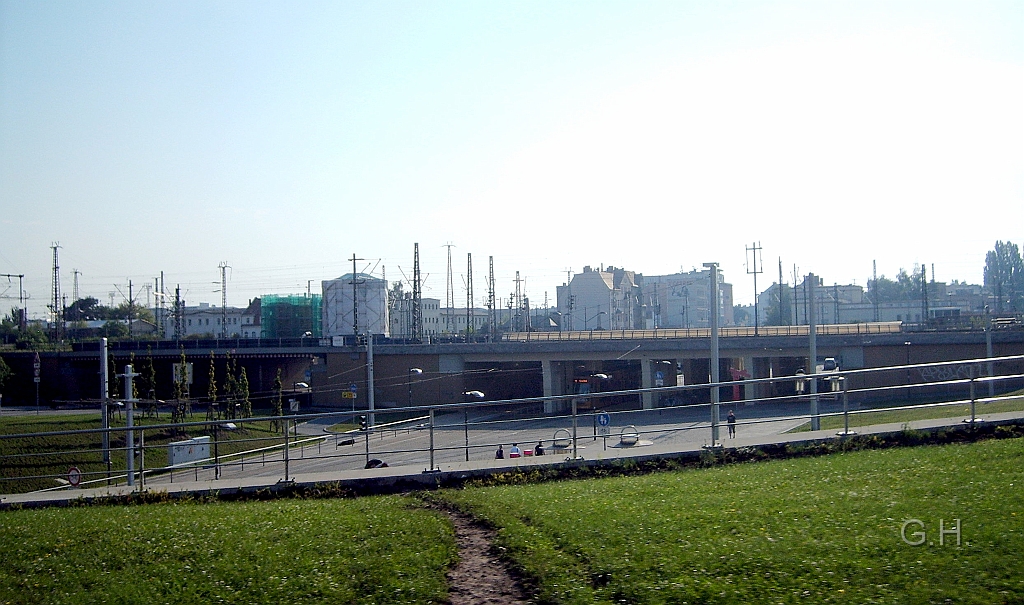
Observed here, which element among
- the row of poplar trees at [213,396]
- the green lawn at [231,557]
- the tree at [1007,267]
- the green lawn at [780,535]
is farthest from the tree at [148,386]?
the tree at [1007,267]

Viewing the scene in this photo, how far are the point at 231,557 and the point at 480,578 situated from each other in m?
2.45

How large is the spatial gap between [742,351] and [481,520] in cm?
4602

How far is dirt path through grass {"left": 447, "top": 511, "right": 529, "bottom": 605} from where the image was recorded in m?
A: 6.85

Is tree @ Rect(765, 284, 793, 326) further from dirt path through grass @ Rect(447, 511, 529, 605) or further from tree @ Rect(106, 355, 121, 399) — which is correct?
dirt path through grass @ Rect(447, 511, 529, 605)

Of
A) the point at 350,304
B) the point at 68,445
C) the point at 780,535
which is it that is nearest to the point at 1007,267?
the point at 350,304

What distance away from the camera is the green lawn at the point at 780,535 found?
6219mm

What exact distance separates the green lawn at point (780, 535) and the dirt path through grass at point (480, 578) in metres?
0.20

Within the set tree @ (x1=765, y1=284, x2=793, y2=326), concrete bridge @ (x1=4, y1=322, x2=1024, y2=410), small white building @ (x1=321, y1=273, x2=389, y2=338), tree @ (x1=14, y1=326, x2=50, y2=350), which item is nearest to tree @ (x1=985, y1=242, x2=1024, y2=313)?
tree @ (x1=765, y1=284, x2=793, y2=326)

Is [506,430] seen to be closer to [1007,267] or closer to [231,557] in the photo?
[231,557]

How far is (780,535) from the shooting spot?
7.47 metres

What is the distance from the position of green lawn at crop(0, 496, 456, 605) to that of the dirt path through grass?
14 cm

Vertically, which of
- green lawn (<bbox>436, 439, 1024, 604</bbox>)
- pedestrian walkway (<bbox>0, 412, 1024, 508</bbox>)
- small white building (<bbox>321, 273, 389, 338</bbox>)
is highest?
small white building (<bbox>321, 273, 389, 338</bbox>)

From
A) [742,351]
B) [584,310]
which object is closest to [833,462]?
[742,351]

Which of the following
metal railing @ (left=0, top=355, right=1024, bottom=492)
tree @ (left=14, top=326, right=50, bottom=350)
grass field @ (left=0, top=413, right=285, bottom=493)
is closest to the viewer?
metal railing @ (left=0, top=355, right=1024, bottom=492)
